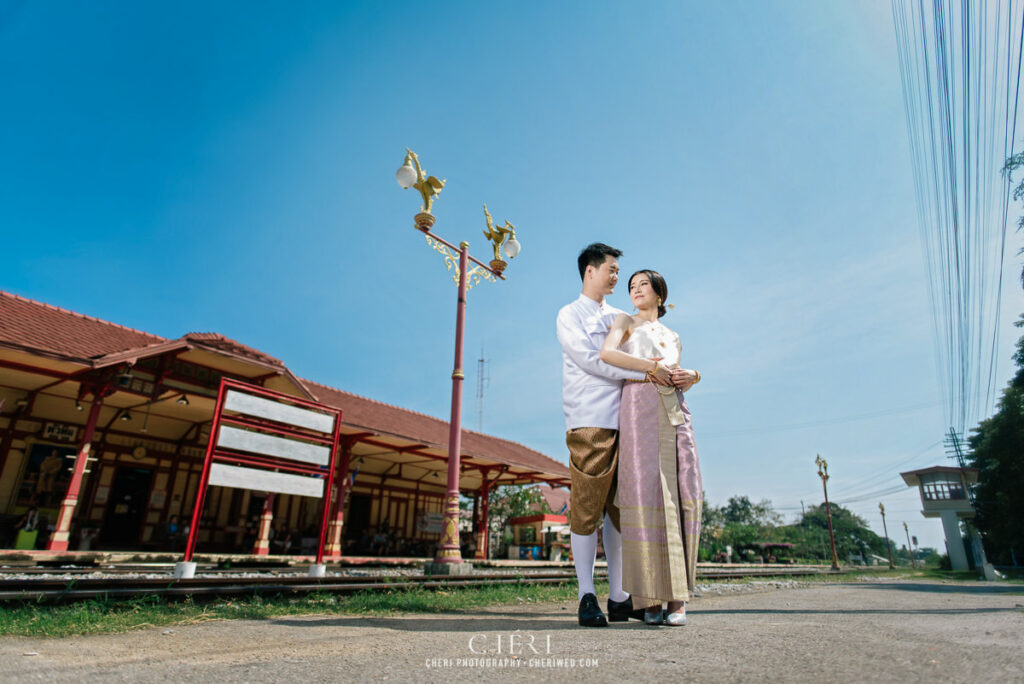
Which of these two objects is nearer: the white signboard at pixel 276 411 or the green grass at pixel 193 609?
the green grass at pixel 193 609

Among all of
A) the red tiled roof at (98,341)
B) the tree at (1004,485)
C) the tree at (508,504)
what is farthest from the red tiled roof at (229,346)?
the tree at (1004,485)

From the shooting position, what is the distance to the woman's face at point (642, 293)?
3.08 metres

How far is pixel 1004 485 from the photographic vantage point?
894 inches

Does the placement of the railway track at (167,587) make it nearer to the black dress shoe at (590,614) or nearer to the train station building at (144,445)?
the black dress shoe at (590,614)

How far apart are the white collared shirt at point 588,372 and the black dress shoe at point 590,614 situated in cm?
86

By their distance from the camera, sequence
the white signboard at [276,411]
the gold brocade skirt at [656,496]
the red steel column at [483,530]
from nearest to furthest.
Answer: the gold brocade skirt at [656,496], the white signboard at [276,411], the red steel column at [483,530]

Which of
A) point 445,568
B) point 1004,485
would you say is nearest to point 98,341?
point 445,568

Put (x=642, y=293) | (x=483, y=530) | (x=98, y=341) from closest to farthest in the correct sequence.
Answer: (x=642, y=293)
(x=98, y=341)
(x=483, y=530)

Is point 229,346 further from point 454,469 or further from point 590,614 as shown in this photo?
point 590,614

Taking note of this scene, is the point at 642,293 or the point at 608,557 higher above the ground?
the point at 642,293

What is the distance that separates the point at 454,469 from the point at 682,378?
17.4ft

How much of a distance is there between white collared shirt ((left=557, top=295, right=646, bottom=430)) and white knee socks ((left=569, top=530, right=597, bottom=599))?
2.02ft

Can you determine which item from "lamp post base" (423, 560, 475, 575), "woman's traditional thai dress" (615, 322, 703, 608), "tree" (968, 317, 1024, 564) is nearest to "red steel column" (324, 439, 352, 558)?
"lamp post base" (423, 560, 475, 575)

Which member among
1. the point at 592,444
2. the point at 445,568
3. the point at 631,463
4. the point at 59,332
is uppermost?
the point at 59,332
